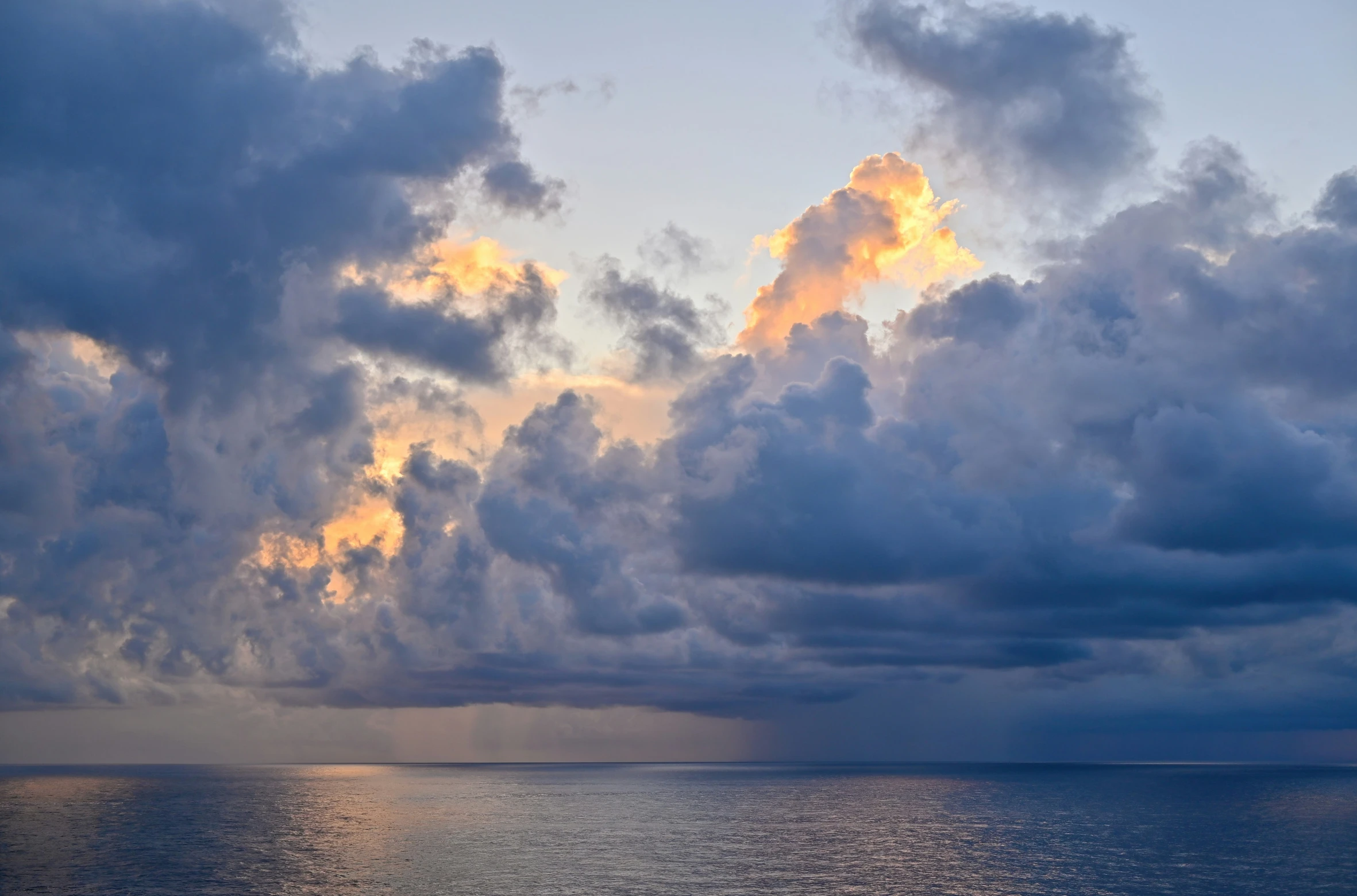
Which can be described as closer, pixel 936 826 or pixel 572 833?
pixel 572 833

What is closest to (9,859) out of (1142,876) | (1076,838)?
(1142,876)

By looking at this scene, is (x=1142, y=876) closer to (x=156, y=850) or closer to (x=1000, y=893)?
(x=1000, y=893)

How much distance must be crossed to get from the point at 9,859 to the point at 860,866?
10389cm

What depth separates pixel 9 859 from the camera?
13625 cm

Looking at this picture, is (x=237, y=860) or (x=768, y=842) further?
(x=768, y=842)

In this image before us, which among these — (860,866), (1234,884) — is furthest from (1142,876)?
(860,866)

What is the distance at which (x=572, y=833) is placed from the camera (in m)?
178

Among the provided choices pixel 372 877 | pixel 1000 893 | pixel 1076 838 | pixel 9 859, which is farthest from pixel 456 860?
pixel 1076 838

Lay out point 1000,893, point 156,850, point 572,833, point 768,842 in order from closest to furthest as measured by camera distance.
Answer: point 1000,893
point 156,850
point 768,842
point 572,833

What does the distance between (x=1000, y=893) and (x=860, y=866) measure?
82.7ft

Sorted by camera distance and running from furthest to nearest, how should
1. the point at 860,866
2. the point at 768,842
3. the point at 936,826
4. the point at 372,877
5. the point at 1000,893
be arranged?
the point at 936,826 → the point at 768,842 → the point at 860,866 → the point at 372,877 → the point at 1000,893

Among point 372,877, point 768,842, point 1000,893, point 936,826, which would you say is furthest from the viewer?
point 936,826

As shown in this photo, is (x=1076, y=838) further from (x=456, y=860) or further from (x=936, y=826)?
(x=456, y=860)

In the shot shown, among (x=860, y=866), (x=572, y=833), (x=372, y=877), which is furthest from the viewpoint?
(x=572, y=833)
